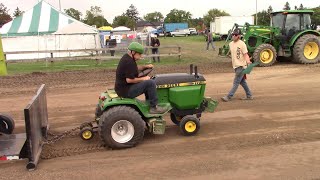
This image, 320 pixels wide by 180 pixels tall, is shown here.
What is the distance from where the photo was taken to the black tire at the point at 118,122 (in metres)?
5.78

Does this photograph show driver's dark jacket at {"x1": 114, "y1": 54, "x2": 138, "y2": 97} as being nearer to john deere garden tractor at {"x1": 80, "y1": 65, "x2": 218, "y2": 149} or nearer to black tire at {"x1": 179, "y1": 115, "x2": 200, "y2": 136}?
john deere garden tractor at {"x1": 80, "y1": 65, "x2": 218, "y2": 149}

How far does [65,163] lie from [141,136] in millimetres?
1236

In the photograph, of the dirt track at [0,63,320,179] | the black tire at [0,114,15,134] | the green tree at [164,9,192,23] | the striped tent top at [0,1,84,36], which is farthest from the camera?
the green tree at [164,9,192,23]

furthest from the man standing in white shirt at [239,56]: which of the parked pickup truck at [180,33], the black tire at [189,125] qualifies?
the parked pickup truck at [180,33]

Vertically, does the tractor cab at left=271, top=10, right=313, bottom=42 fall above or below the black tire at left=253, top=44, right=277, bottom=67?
above

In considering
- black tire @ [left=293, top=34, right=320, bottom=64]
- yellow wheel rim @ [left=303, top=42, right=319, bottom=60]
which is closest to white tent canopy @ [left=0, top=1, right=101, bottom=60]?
black tire @ [left=293, top=34, right=320, bottom=64]

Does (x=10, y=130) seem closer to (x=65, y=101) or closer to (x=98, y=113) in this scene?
(x=98, y=113)

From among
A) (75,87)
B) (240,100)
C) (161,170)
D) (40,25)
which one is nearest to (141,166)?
(161,170)

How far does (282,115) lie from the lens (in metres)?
7.65

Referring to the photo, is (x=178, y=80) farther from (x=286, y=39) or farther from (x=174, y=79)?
(x=286, y=39)

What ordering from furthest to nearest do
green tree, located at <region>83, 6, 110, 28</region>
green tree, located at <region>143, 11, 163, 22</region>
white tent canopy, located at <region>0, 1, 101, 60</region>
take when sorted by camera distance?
green tree, located at <region>143, 11, 163, 22</region>, green tree, located at <region>83, 6, 110, 28</region>, white tent canopy, located at <region>0, 1, 101, 60</region>

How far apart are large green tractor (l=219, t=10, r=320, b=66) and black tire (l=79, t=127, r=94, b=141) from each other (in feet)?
35.1

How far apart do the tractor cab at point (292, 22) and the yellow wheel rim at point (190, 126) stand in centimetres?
1082

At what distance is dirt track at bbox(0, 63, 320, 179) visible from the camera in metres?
4.91
